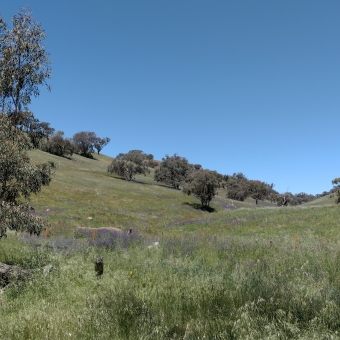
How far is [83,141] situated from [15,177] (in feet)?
407

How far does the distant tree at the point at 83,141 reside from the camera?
127 metres

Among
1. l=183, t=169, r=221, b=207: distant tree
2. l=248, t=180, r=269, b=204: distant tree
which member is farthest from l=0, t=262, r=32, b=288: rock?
l=248, t=180, r=269, b=204: distant tree

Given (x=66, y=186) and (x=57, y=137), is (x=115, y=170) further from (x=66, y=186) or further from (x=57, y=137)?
(x=66, y=186)

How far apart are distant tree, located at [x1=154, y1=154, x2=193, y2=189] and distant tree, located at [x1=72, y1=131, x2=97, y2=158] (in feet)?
137

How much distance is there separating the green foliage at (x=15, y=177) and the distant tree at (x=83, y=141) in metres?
120

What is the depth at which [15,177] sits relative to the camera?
33.5ft

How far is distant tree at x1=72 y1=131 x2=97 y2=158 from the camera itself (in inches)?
5017

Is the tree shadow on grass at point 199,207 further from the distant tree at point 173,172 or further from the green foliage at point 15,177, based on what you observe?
the green foliage at point 15,177

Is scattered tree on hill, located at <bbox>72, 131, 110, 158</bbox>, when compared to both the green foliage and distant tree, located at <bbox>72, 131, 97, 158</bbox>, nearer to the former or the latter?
distant tree, located at <bbox>72, 131, 97, 158</bbox>

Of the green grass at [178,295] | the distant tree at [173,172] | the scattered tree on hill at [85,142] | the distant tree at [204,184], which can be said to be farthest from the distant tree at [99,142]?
the green grass at [178,295]

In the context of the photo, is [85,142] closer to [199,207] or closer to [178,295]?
[199,207]

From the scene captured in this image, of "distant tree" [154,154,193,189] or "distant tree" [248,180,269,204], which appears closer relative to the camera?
"distant tree" [154,154,193,189]

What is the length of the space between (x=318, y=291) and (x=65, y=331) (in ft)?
16.5

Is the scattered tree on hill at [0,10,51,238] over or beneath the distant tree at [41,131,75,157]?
beneath
